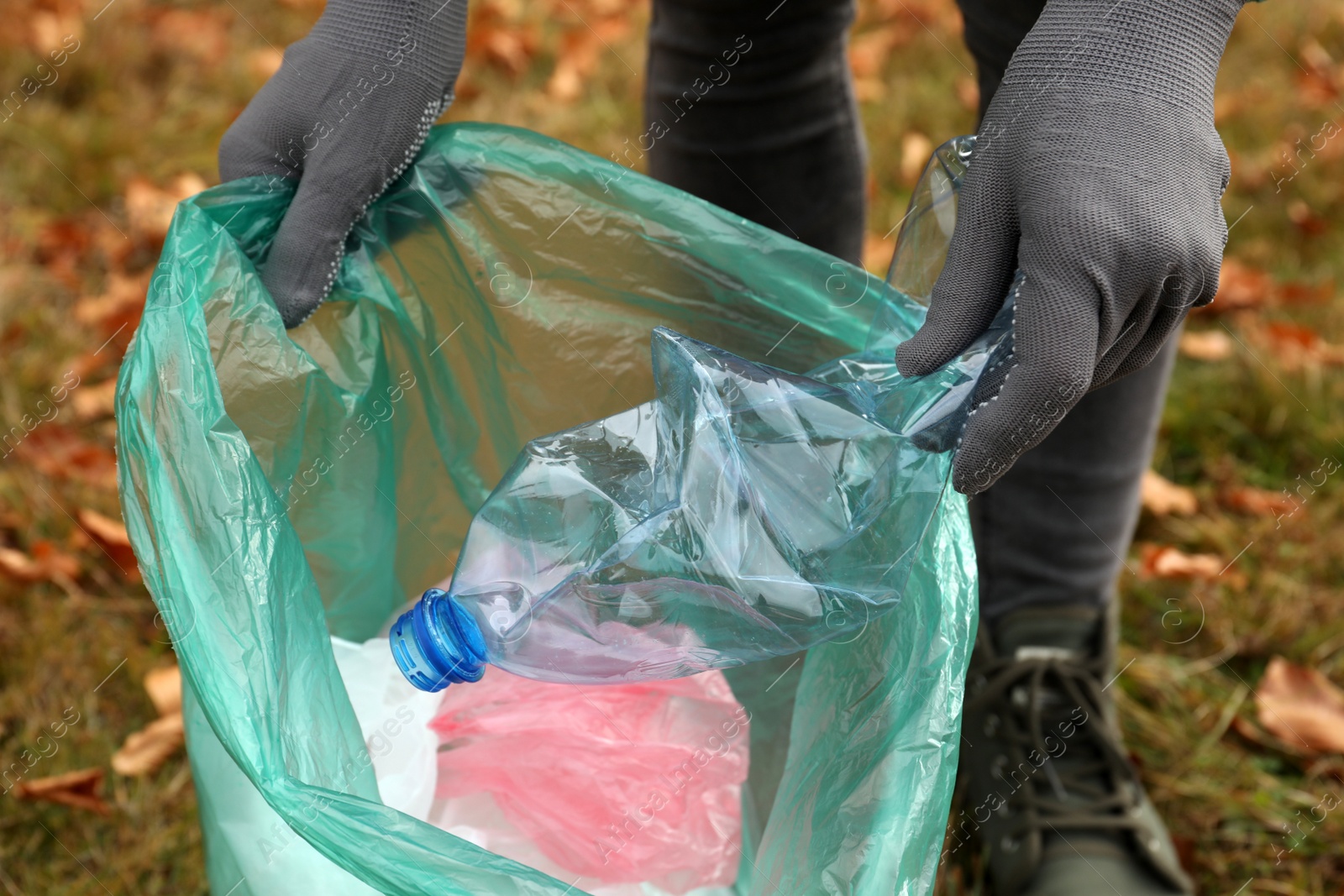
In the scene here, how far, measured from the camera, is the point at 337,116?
721 millimetres

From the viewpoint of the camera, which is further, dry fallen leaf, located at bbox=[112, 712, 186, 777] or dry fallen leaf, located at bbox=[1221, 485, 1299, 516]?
dry fallen leaf, located at bbox=[1221, 485, 1299, 516]

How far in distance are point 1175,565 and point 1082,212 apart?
2.72 ft

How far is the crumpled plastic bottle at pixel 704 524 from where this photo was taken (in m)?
0.68

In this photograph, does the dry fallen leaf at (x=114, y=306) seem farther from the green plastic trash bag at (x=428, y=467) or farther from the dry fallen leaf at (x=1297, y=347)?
the dry fallen leaf at (x=1297, y=347)

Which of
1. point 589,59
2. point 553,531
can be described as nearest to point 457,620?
point 553,531

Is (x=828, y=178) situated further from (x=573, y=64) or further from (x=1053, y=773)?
(x=573, y=64)

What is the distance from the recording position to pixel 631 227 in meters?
0.84

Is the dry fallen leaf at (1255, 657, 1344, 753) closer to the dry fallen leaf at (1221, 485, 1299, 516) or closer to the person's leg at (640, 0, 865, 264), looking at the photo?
the dry fallen leaf at (1221, 485, 1299, 516)

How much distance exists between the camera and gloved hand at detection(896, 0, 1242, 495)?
22.8 inches

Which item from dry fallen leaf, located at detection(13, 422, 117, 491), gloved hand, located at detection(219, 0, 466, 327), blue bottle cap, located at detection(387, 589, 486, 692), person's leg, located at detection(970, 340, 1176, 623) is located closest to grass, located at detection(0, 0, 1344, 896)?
dry fallen leaf, located at detection(13, 422, 117, 491)

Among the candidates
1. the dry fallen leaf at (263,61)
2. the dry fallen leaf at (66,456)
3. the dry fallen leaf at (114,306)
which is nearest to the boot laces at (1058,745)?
the dry fallen leaf at (66,456)

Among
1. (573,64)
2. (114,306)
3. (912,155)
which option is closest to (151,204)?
(114,306)

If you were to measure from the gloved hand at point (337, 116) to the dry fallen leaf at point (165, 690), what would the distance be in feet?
1.72

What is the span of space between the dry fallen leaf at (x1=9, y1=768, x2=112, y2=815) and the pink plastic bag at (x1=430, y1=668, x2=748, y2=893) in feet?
1.23
